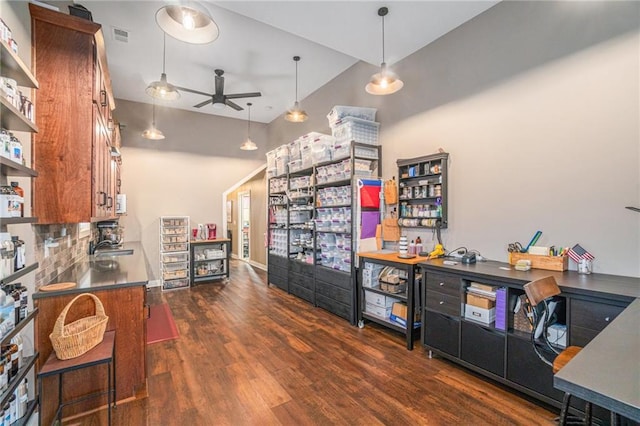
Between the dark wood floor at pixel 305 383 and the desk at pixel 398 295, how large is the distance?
0.15 m

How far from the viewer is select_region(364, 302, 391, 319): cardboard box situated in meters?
3.42

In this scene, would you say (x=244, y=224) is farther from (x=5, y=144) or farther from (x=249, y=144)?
(x=5, y=144)

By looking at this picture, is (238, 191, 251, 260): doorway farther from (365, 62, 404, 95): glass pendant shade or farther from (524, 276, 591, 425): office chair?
(524, 276, 591, 425): office chair

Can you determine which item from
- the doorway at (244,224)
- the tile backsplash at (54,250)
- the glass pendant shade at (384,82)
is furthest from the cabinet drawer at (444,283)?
the doorway at (244,224)

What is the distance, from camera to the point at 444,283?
2.70 m

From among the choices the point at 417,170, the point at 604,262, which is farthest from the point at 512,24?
the point at 604,262

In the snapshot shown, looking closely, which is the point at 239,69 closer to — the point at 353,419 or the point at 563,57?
the point at 563,57

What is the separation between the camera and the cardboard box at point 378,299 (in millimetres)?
3432

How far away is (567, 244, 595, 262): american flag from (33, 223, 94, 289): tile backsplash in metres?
3.99

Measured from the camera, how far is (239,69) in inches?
179

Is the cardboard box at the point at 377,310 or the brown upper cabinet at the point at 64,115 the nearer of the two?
the brown upper cabinet at the point at 64,115

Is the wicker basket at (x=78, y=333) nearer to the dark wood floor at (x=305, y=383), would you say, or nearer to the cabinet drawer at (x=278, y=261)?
the dark wood floor at (x=305, y=383)

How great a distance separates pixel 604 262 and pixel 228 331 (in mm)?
3662

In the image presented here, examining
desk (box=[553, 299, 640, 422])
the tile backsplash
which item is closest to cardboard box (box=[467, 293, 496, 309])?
desk (box=[553, 299, 640, 422])
